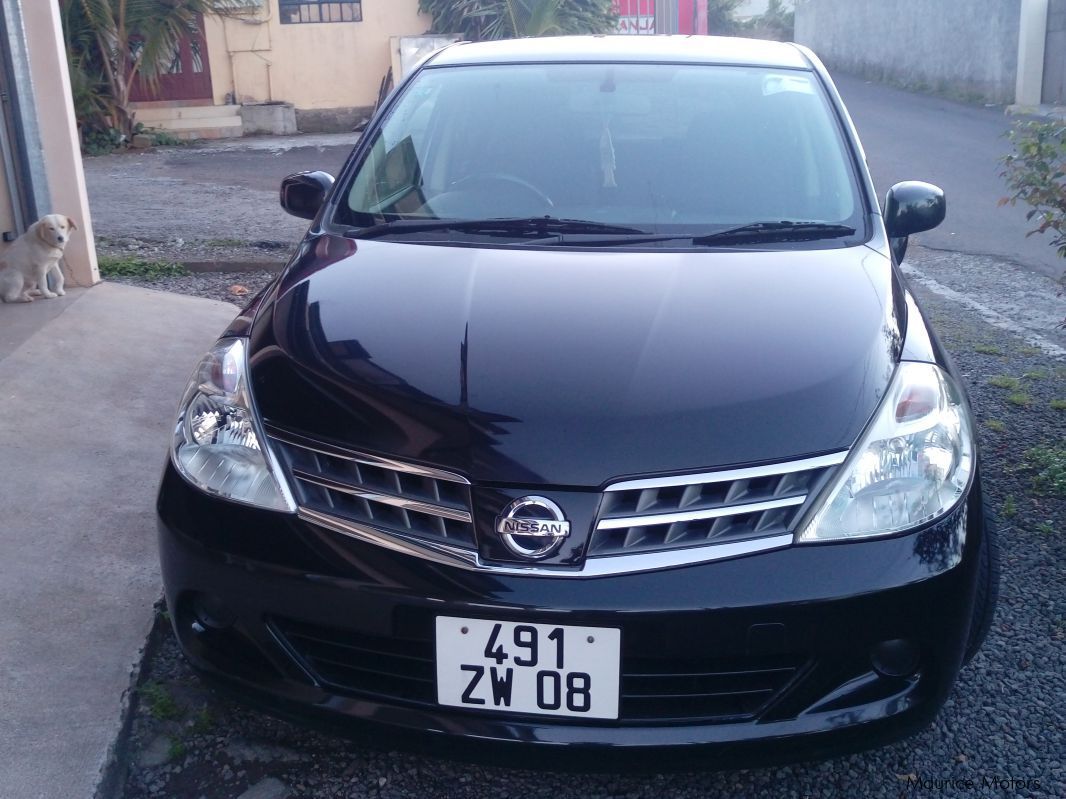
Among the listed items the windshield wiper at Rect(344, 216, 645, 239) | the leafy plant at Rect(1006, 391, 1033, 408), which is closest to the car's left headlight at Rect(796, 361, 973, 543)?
the windshield wiper at Rect(344, 216, 645, 239)

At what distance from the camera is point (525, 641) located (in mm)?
1995

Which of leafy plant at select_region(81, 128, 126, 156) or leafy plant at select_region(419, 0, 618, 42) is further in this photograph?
leafy plant at select_region(419, 0, 618, 42)

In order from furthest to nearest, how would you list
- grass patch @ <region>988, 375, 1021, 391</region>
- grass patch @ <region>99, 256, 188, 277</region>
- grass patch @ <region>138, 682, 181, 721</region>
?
1. grass patch @ <region>99, 256, 188, 277</region>
2. grass patch @ <region>988, 375, 1021, 391</region>
3. grass patch @ <region>138, 682, 181, 721</region>

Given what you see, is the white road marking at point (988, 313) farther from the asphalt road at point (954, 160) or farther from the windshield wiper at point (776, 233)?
the windshield wiper at point (776, 233)

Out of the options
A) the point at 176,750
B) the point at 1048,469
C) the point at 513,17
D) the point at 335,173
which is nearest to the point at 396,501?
the point at 176,750

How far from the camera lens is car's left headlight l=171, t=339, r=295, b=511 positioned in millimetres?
2209

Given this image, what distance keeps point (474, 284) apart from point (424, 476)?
2.29 feet

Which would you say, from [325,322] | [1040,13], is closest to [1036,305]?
[325,322]

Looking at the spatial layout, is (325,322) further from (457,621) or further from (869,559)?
(869,559)

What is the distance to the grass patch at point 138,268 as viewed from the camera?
6898 mm

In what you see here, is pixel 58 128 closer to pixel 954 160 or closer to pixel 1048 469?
pixel 1048 469

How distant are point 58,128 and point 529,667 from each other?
17.4 feet

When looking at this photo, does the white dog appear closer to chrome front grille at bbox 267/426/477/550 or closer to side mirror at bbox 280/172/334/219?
side mirror at bbox 280/172/334/219

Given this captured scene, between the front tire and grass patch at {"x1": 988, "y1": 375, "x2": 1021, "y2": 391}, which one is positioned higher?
the front tire
